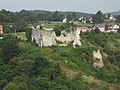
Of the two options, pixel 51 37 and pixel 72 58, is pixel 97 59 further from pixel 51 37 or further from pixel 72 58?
pixel 51 37

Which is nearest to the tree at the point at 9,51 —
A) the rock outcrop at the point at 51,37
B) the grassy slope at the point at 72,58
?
the grassy slope at the point at 72,58

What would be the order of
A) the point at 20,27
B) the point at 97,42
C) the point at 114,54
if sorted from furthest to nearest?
1. the point at 20,27
2. the point at 97,42
3. the point at 114,54

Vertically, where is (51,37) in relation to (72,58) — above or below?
above

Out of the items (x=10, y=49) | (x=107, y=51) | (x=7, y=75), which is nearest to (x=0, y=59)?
(x=10, y=49)

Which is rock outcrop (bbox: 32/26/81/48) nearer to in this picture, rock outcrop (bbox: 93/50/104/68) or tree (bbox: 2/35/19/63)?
rock outcrop (bbox: 93/50/104/68)

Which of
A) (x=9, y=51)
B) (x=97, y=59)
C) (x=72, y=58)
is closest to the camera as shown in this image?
(x=9, y=51)

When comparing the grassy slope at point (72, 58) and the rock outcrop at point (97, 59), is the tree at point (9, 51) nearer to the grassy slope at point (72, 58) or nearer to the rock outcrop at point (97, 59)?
the grassy slope at point (72, 58)

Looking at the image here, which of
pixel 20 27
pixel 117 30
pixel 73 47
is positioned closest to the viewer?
pixel 73 47

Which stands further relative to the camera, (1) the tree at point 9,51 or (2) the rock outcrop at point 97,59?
(2) the rock outcrop at point 97,59

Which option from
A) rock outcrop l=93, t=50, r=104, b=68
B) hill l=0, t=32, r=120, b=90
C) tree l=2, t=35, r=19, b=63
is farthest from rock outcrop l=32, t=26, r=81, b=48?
tree l=2, t=35, r=19, b=63

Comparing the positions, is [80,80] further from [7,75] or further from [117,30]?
[117,30]

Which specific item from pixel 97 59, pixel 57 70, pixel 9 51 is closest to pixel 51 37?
pixel 97 59
